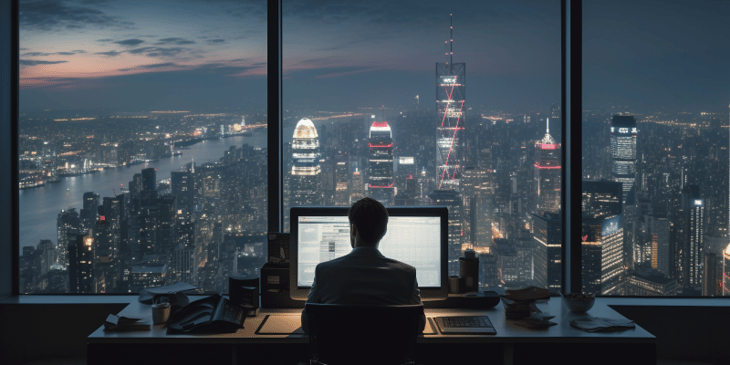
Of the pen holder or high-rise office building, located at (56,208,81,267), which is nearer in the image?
the pen holder

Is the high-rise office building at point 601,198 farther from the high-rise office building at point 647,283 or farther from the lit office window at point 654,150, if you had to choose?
the high-rise office building at point 647,283

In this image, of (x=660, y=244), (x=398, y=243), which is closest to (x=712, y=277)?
(x=660, y=244)

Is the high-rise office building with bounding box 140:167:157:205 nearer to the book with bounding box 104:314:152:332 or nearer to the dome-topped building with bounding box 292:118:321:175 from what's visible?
the dome-topped building with bounding box 292:118:321:175

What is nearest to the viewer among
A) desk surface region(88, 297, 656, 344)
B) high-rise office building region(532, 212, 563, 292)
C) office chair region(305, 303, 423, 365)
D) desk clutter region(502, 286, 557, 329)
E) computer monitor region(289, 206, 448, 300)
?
office chair region(305, 303, 423, 365)

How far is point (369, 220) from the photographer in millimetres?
1939

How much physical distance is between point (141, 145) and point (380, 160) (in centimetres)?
158

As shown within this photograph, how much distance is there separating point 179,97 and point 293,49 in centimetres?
82

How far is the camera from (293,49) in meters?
3.10

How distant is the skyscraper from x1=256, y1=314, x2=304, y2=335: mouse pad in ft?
7.29

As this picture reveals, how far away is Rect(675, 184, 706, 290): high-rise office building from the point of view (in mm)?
3033

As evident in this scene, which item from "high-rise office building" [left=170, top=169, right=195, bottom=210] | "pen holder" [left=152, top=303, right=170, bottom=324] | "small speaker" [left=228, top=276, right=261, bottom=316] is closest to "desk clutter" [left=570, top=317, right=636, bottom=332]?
"small speaker" [left=228, top=276, right=261, bottom=316]

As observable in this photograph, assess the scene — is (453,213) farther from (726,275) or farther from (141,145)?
(141,145)

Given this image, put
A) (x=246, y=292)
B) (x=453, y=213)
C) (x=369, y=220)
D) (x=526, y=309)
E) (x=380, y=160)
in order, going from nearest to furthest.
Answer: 1. (x=369, y=220)
2. (x=526, y=309)
3. (x=246, y=292)
4. (x=453, y=213)
5. (x=380, y=160)

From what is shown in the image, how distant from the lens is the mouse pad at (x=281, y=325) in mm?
2154
